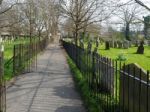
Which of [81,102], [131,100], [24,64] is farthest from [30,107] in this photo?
[24,64]

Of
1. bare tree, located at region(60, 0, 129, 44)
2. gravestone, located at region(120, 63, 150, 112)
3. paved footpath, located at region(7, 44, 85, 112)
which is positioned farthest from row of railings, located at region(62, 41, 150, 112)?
bare tree, located at region(60, 0, 129, 44)

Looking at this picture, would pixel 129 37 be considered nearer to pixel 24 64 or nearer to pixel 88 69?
pixel 24 64

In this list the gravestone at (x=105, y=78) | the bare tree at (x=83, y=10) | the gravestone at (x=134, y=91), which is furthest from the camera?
the bare tree at (x=83, y=10)

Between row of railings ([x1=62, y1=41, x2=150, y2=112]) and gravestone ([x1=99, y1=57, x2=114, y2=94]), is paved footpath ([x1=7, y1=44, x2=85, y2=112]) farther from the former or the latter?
gravestone ([x1=99, y1=57, x2=114, y2=94])

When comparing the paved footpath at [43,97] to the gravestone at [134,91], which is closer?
the gravestone at [134,91]

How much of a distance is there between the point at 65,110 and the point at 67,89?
360cm

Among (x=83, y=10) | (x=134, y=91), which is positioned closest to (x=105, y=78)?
(x=134, y=91)

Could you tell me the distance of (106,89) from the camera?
10.7 m

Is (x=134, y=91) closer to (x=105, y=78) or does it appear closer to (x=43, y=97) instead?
(x=105, y=78)

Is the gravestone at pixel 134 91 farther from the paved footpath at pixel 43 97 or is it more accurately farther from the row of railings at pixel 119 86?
the paved footpath at pixel 43 97

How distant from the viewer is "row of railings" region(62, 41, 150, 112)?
21.1 ft

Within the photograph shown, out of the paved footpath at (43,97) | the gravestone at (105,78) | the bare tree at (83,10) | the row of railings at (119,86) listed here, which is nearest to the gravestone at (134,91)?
the row of railings at (119,86)

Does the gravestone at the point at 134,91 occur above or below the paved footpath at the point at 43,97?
above

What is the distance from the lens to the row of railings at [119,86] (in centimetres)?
643
